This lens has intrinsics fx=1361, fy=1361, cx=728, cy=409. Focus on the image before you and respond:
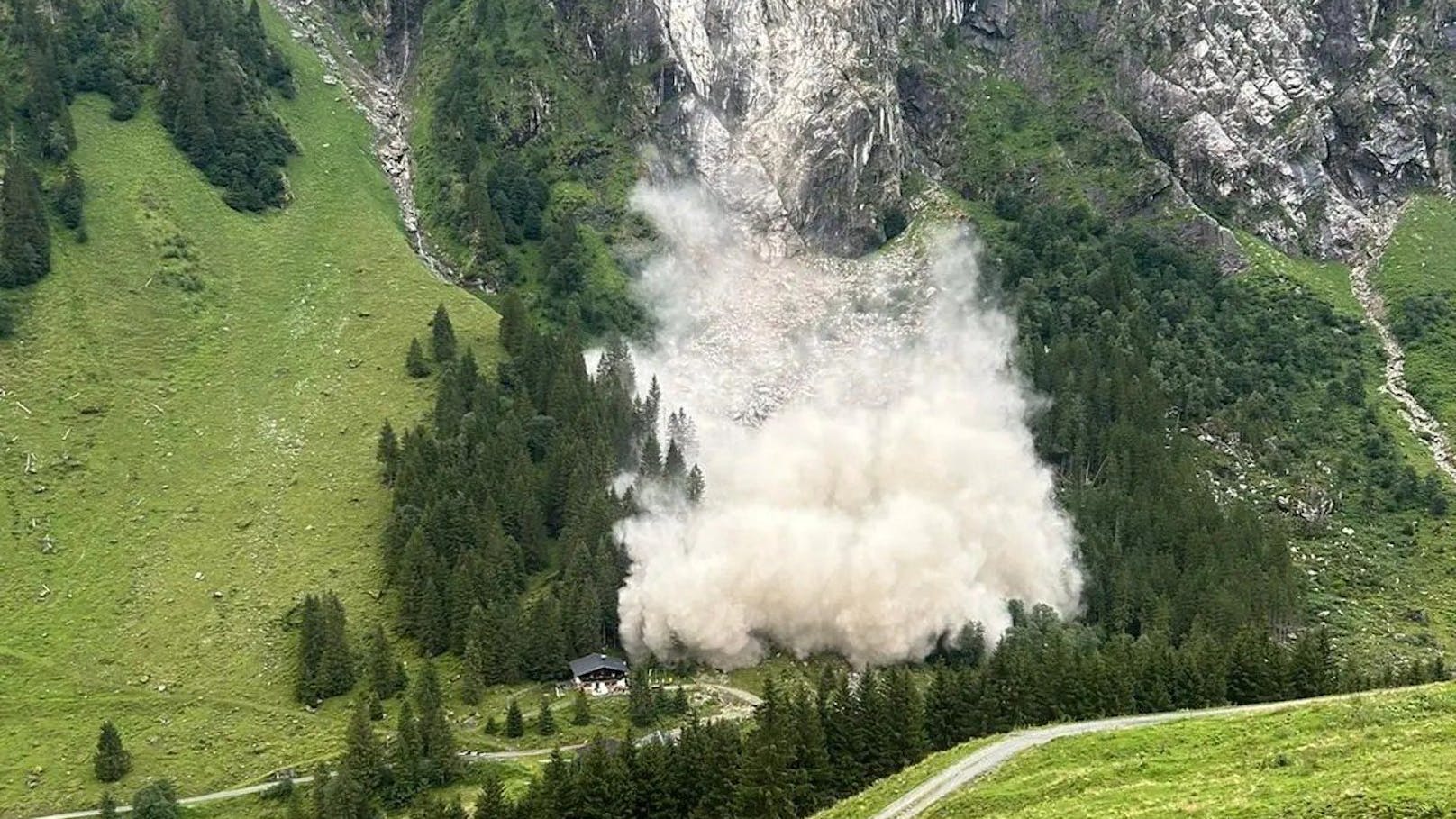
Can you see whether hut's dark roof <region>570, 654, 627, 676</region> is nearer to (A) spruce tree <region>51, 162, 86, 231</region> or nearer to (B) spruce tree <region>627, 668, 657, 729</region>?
(B) spruce tree <region>627, 668, 657, 729</region>

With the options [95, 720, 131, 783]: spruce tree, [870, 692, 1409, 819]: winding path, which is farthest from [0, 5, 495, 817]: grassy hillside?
[870, 692, 1409, 819]: winding path

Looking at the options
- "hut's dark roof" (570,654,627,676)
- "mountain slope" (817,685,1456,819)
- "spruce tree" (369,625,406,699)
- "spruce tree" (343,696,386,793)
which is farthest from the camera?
"hut's dark roof" (570,654,627,676)

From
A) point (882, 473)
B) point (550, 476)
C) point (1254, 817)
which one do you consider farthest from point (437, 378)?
point (1254, 817)

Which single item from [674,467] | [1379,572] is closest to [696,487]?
[674,467]

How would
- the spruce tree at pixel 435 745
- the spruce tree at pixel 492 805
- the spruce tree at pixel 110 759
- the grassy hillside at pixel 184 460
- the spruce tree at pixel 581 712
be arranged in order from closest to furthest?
1. the spruce tree at pixel 492 805
2. the spruce tree at pixel 435 745
3. the spruce tree at pixel 110 759
4. the spruce tree at pixel 581 712
5. the grassy hillside at pixel 184 460

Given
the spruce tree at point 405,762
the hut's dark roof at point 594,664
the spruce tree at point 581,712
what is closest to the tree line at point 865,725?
the spruce tree at point 405,762

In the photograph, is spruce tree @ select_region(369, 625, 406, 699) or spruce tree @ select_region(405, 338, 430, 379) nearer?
spruce tree @ select_region(369, 625, 406, 699)

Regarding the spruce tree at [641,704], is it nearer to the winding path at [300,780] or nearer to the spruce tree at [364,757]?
the winding path at [300,780]
